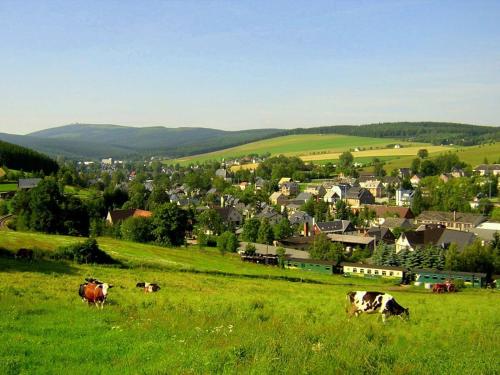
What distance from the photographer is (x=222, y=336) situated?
13.0 meters

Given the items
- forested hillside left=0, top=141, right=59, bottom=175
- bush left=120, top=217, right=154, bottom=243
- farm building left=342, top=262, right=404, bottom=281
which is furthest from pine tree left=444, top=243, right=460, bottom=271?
forested hillside left=0, top=141, right=59, bottom=175

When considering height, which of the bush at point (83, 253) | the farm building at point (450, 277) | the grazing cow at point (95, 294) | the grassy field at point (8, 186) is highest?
the grazing cow at point (95, 294)

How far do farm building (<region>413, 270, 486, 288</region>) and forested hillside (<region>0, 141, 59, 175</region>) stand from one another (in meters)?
127

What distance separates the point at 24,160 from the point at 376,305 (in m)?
166

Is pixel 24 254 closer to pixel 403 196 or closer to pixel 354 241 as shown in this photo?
pixel 354 241

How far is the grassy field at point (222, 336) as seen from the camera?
33.7ft

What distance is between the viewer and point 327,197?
14450 cm

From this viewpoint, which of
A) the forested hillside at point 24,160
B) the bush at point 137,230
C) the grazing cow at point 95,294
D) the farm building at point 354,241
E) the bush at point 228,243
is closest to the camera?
Answer: the grazing cow at point 95,294

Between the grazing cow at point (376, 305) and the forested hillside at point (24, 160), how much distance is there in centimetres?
15287

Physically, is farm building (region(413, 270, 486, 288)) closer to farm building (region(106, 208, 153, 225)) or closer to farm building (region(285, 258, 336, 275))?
farm building (region(285, 258, 336, 275))

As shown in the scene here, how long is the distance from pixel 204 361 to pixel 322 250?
6417 cm

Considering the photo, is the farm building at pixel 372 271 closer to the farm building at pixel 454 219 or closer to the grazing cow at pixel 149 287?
the farm building at pixel 454 219

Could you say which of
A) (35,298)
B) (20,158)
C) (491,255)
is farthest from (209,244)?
(20,158)

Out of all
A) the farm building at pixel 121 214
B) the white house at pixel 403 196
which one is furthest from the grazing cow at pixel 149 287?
the white house at pixel 403 196
